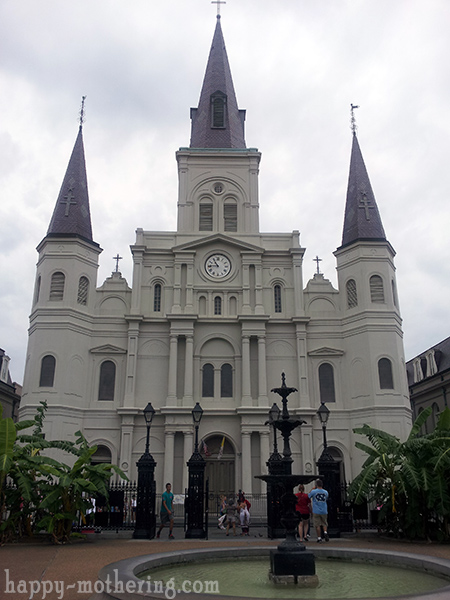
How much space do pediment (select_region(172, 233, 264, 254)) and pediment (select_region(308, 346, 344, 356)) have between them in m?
7.08

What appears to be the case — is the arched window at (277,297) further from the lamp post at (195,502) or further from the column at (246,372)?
the lamp post at (195,502)

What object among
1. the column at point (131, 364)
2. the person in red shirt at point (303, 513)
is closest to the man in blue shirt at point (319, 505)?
the person in red shirt at point (303, 513)

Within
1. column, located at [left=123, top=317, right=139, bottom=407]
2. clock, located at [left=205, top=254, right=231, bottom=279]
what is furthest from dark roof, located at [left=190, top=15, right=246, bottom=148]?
column, located at [left=123, top=317, right=139, bottom=407]

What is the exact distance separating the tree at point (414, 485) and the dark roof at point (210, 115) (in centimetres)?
2717

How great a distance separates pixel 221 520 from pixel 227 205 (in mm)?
21523

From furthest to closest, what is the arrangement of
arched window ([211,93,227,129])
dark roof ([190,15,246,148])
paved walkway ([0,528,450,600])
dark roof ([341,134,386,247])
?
arched window ([211,93,227,129])
dark roof ([190,15,246,148])
dark roof ([341,134,386,247])
paved walkway ([0,528,450,600])

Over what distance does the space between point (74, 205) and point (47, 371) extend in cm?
1077

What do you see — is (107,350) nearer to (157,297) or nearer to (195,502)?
(157,297)

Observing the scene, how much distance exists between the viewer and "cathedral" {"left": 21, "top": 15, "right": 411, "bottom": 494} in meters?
29.9

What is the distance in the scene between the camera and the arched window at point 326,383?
3166 centimetres

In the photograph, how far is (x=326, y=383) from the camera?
3197cm

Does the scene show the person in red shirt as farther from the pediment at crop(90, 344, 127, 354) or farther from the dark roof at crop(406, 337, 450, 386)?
the dark roof at crop(406, 337, 450, 386)

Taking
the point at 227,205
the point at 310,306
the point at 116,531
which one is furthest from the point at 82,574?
the point at 227,205

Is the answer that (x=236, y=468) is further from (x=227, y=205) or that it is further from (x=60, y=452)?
(x=227, y=205)
